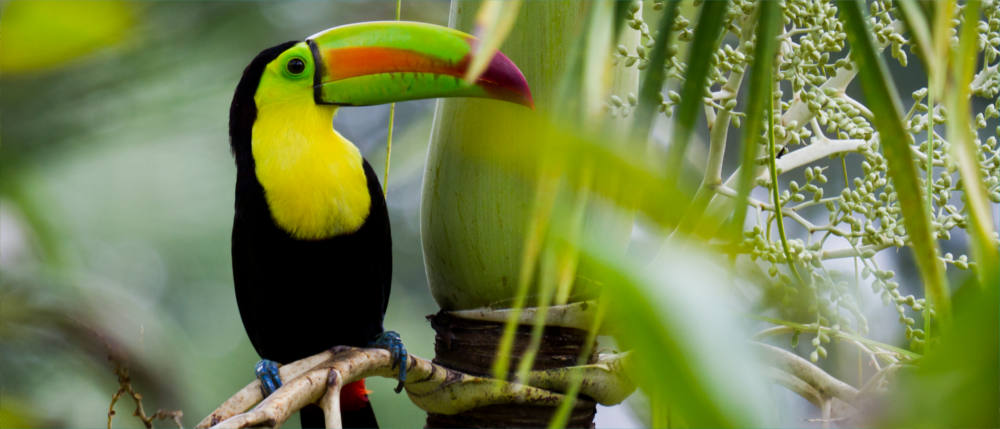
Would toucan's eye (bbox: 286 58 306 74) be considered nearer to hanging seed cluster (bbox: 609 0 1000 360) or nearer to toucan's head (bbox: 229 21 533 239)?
toucan's head (bbox: 229 21 533 239)

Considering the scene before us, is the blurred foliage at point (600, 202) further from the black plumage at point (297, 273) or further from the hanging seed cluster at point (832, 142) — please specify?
the black plumage at point (297, 273)

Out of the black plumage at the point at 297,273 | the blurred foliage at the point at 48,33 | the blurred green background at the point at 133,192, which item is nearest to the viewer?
the black plumage at the point at 297,273

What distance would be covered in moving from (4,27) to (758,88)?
4.70ft

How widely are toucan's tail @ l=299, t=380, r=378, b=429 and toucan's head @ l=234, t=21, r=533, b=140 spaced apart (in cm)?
38

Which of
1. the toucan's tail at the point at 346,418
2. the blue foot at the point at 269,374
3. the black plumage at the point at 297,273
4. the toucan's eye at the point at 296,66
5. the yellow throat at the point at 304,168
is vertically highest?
the toucan's eye at the point at 296,66

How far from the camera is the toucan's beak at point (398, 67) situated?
0.75 meters

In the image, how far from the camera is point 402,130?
198 cm

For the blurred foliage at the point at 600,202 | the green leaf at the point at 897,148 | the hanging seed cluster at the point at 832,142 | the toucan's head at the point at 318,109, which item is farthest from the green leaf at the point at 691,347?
the toucan's head at the point at 318,109

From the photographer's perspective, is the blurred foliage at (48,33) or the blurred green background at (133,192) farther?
the blurred green background at (133,192)

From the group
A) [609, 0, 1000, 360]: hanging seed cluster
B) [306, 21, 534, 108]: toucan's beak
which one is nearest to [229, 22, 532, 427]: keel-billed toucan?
[306, 21, 534, 108]: toucan's beak

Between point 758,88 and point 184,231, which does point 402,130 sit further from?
point 758,88

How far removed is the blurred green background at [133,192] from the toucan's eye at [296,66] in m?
0.64

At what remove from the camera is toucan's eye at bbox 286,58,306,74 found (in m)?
0.99

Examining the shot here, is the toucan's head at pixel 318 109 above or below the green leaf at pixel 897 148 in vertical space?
above
